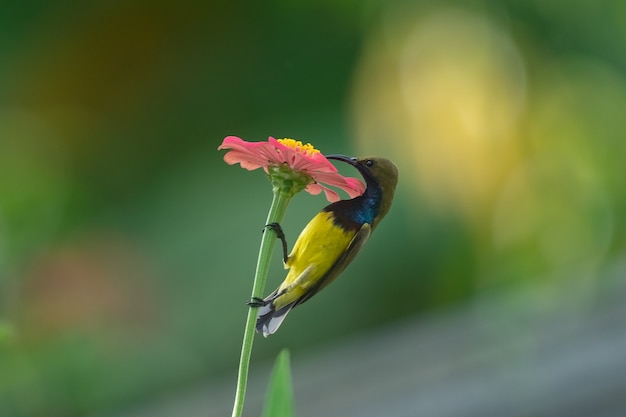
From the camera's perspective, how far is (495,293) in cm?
147

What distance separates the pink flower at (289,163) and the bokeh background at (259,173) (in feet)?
3.53

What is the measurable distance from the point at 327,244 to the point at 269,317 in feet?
0.08

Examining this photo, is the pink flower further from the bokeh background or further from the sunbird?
the bokeh background

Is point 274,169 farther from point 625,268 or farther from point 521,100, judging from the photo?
point 521,100

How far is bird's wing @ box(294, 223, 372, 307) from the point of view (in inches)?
8.6

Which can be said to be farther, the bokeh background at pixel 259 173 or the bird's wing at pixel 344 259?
the bokeh background at pixel 259 173

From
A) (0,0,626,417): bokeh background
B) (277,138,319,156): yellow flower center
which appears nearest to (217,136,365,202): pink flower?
(277,138,319,156): yellow flower center

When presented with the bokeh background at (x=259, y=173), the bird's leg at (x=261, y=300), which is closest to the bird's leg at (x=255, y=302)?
the bird's leg at (x=261, y=300)

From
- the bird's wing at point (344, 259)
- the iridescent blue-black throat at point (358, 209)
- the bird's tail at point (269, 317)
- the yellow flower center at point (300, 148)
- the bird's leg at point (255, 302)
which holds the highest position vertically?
the yellow flower center at point (300, 148)

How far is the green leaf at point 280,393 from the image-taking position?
201 millimetres

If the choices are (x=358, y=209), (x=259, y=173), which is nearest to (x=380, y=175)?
(x=358, y=209)

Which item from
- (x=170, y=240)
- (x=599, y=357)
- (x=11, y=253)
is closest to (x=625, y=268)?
(x=599, y=357)

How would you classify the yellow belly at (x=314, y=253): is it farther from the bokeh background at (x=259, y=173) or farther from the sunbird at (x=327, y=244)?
the bokeh background at (x=259, y=173)

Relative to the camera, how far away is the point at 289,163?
0.21 m
